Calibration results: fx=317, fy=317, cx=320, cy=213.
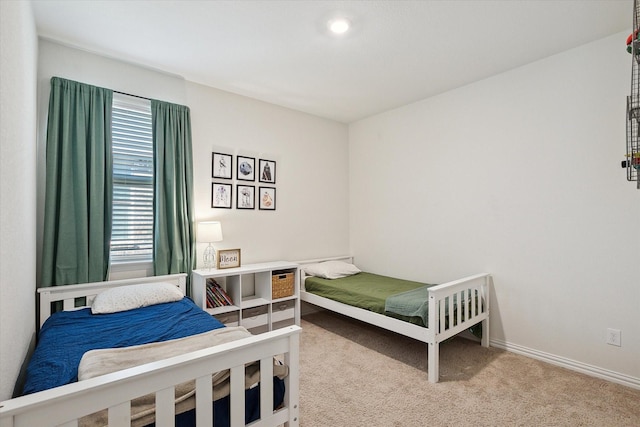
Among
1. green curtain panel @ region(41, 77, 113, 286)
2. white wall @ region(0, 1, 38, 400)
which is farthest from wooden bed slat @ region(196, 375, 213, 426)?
green curtain panel @ region(41, 77, 113, 286)

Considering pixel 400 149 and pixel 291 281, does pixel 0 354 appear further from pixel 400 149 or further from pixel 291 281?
pixel 400 149

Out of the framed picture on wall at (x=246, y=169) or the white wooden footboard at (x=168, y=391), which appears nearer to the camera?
the white wooden footboard at (x=168, y=391)

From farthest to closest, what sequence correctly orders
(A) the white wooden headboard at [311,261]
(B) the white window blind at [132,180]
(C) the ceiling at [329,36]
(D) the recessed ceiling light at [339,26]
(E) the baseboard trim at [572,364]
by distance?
1. (A) the white wooden headboard at [311,261]
2. (B) the white window blind at [132,180]
3. (E) the baseboard trim at [572,364]
4. (D) the recessed ceiling light at [339,26]
5. (C) the ceiling at [329,36]

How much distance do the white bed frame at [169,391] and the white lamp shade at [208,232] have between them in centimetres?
177

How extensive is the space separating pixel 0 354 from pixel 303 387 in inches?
65.0

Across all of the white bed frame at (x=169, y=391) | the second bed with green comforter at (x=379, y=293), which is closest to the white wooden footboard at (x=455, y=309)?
the second bed with green comforter at (x=379, y=293)

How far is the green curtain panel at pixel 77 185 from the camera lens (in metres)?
2.30

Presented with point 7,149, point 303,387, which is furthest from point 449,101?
point 7,149

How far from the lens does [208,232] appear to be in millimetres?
2932

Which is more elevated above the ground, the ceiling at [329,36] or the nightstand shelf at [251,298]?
the ceiling at [329,36]

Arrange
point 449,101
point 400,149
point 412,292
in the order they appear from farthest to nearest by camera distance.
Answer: point 400,149
point 449,101
point 412,292

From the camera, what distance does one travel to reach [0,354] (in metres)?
1.11

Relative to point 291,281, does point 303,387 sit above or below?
below

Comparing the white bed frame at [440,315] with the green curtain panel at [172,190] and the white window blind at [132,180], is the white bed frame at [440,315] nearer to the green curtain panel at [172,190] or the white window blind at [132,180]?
the green curtain panel at [172,190]
